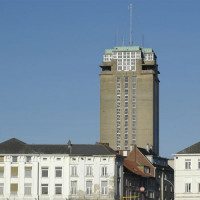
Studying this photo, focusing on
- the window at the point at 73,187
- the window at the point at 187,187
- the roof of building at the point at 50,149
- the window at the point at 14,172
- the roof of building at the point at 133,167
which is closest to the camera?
the window at the point at 187,187

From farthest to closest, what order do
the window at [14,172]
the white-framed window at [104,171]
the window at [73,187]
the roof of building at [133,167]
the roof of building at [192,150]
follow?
1. the roof of building at [133,167]
2. the window at [14,172]
3. the white-framed window at [104,171]
4. the window at [73,187]
5. the roof of building at [192,150]

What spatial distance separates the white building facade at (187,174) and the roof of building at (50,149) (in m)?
16.6

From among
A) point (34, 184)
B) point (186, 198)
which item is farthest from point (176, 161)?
A: point (34, 184)

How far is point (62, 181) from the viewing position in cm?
16150

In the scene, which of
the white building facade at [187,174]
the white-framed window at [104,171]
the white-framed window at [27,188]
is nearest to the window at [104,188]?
the white-framed window at [104,171]

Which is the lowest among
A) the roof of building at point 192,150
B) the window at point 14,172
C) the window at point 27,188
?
the window at point 27,188

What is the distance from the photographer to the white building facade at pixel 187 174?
150m

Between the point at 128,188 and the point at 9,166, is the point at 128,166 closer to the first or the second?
the point at 128,188

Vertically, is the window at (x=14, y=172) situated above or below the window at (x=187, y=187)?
above

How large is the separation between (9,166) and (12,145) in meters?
4.91

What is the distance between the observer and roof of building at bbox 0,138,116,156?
16312cm

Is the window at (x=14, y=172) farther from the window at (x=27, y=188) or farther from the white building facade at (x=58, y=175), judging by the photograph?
the window at (x=27, y=188)

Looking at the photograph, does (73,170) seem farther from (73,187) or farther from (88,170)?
(73,187)

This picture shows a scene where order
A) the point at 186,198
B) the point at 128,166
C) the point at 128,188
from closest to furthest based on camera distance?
the point at 186,198
the point at 128,188
the point at 128,166
